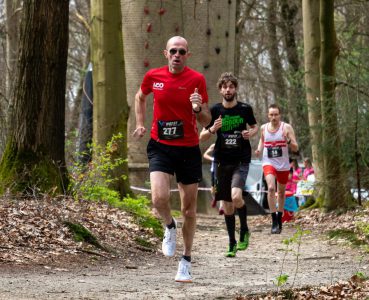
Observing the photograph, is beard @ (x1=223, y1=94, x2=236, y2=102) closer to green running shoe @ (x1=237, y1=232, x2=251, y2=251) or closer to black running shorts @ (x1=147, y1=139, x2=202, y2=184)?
green running shoe @ (x1=237, y1=232, x2=251, y2=251)

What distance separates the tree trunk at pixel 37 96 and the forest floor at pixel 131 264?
0.51 m

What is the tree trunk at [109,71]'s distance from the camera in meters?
18.0

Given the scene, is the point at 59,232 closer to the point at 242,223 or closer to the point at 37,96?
the point at 37,96

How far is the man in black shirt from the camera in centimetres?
1259

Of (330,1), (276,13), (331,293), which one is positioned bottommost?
(331,293)

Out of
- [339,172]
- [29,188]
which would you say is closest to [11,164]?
[29,188]

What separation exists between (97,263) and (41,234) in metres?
0.71

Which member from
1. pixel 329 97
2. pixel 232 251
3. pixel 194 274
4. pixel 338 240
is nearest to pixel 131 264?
pixel 194 274

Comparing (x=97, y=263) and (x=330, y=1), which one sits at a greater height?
(x=330, y=1)

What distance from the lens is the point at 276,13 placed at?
34875mm

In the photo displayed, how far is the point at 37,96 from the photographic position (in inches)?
526

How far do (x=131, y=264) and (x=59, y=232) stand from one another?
0.89 m

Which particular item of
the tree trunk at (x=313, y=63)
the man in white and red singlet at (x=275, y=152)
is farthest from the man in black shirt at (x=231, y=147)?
the tree trunk at (x=313, y=63)

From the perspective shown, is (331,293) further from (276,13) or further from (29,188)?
(276,13)
